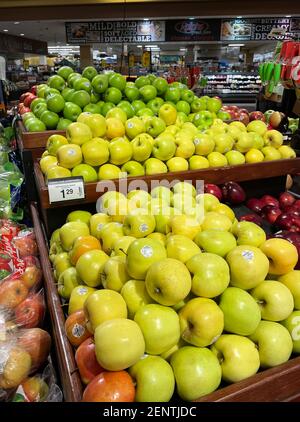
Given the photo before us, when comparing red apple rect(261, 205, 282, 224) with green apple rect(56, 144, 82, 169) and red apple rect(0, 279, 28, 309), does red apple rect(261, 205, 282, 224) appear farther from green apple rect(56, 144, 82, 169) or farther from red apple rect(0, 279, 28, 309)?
red apple rect(0, 279, 28, 309)

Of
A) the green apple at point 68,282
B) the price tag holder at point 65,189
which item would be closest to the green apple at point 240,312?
the green apple at point 68,282

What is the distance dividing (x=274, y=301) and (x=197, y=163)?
119 centimetres

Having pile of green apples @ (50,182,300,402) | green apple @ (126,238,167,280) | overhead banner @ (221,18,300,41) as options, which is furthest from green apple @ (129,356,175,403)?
overhead banner @ (221,18,300,41)

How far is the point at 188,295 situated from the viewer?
1027 millimetres

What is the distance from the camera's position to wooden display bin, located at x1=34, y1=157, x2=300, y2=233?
178 centimetres

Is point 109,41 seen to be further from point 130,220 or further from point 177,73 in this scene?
point 130,220

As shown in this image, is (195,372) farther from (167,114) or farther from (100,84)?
(100,84)

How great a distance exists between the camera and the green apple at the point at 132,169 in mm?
1914

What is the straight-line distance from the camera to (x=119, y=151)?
6.12ft

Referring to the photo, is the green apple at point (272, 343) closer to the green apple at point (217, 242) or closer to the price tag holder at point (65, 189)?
the green apple at point (217, 242)

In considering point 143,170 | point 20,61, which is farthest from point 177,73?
point 20,61

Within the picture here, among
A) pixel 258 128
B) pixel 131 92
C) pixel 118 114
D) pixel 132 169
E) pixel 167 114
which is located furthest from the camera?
pixel 131 92

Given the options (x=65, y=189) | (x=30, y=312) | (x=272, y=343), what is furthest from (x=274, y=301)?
(x=65, y=189)
